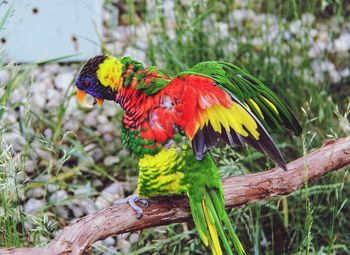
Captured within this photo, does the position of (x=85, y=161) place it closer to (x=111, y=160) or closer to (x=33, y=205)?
(x=111, y=160)

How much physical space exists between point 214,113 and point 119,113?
112 cm

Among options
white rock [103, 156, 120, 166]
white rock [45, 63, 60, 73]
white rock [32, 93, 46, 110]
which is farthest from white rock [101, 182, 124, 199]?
white rock [45, 63, 60, 73]

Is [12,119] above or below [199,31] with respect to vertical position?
below

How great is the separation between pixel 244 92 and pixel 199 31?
1.15 meters

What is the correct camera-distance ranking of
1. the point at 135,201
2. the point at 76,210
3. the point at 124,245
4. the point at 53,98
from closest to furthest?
the point at 135,201 → the point at 124,245 → the point at 76,210 → the point at 53,98

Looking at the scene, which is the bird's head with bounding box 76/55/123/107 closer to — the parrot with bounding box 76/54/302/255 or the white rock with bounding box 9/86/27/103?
the parrot with bounding box 76/54/302/255

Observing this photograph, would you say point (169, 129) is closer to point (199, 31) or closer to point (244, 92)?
point (244, 92)

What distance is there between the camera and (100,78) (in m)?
1.23

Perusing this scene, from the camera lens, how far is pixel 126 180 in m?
2.27

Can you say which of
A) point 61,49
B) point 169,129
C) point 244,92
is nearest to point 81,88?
point 169,129

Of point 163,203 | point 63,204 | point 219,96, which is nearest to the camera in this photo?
point 219,96

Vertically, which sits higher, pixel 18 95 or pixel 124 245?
pixel 18 95

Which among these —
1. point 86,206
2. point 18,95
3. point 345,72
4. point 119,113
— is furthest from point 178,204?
point 345,72

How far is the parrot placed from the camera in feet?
4.00
